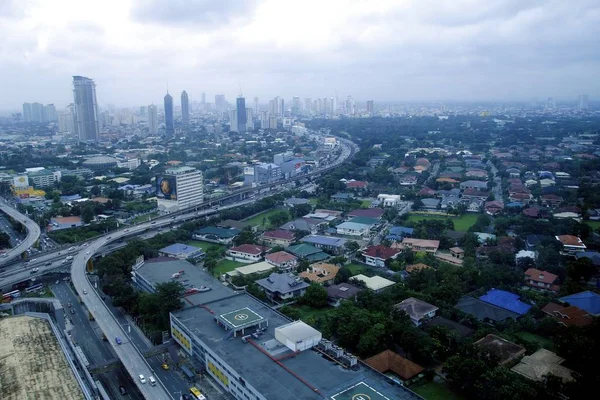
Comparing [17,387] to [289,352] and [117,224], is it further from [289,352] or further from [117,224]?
[117,224]

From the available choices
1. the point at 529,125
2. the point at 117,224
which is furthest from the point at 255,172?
the point at 529,125

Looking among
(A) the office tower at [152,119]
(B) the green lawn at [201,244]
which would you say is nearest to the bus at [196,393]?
(B) the green lawn at [201,244]

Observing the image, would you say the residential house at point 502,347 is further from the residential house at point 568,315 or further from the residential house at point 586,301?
the residential house at point 586,301

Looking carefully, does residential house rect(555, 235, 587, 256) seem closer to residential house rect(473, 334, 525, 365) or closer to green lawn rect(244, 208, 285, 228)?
residential house rect(473, 334, 525, 365)

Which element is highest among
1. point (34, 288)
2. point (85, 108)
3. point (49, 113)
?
point (85, 108)

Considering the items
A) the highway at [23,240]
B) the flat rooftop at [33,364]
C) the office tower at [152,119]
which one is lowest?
the flat rooftop at [33,364]

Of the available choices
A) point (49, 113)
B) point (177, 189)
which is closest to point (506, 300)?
point (177, 189)

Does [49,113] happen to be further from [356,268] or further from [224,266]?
[356,268]
